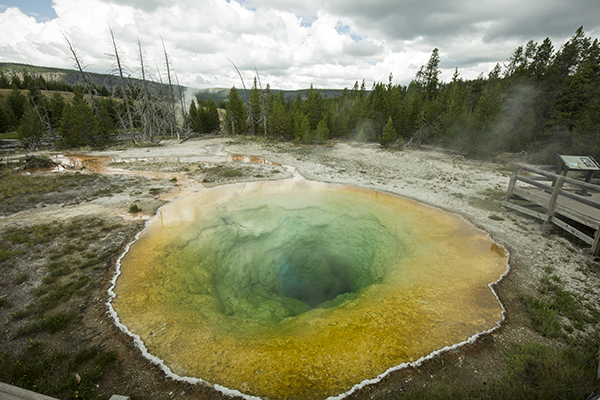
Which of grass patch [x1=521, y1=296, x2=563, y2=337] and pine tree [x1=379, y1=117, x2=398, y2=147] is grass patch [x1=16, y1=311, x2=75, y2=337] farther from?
pine tree [x1=379, y1=117, x2=398, y2=147]

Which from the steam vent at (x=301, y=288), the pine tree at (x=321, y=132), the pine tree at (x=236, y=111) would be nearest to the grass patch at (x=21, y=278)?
the steam vent at (x=301, y=288)

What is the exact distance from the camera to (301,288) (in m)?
9.29

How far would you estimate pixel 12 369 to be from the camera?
369 cm

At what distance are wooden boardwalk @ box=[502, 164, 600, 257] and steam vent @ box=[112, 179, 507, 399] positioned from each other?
2.55 metres

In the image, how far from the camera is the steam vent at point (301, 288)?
4234 mm

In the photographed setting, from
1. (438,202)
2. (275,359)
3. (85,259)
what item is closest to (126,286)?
(85,259)

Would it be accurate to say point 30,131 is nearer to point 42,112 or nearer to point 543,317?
point 42,112

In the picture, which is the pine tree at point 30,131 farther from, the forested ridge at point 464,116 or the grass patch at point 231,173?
the grass patch at point 231,173

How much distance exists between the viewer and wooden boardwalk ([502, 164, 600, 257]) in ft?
23.9

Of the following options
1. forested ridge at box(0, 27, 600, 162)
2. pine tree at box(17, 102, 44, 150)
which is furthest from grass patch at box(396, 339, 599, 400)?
pine tree at box(17, 102, 44, 150)

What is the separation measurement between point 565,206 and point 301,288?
10.1m

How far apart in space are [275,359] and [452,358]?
3.24 m

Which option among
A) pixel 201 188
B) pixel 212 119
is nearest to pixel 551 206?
pixel 201 188

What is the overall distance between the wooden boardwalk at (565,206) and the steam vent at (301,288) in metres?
2.55
